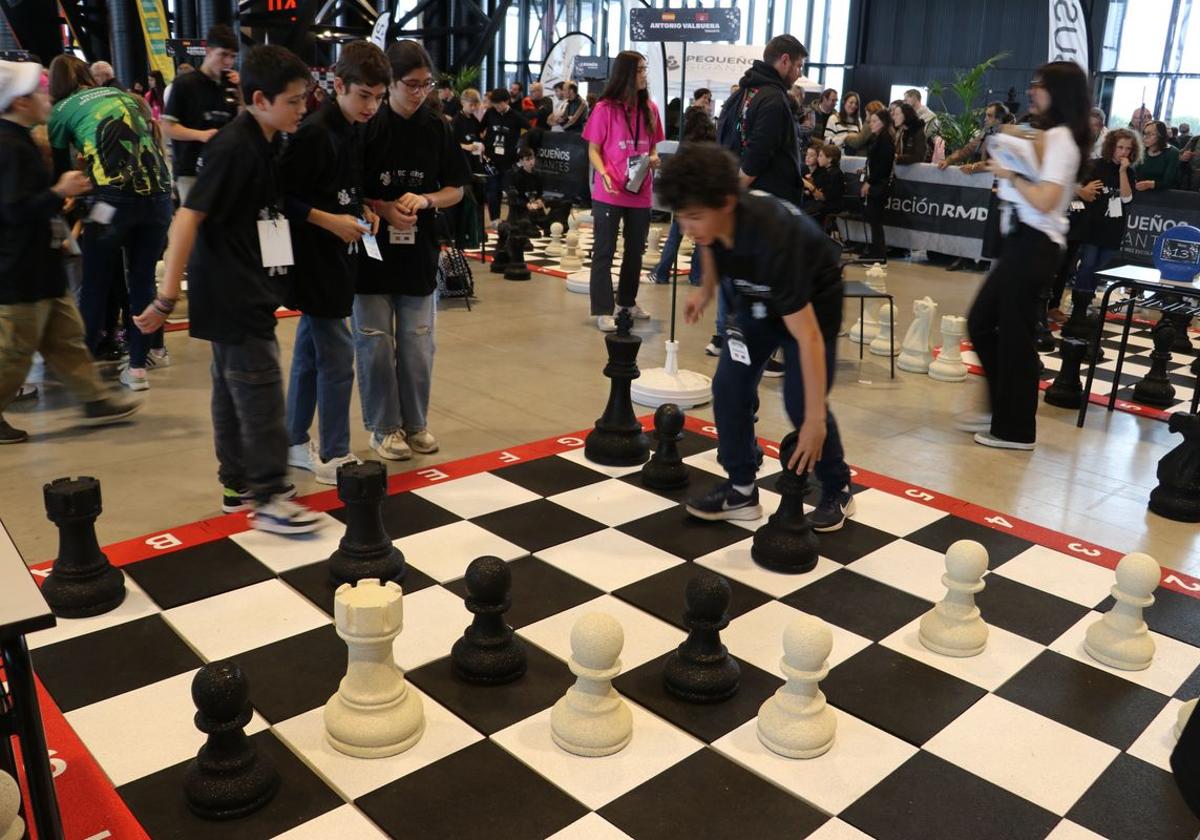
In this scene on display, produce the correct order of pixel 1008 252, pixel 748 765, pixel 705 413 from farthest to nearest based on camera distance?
pixel 705 413, pixel 1008 252, pixel 748 765

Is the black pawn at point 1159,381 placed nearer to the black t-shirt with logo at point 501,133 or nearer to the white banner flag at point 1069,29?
the white banner flag at point 1069,29

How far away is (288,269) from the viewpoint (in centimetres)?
316

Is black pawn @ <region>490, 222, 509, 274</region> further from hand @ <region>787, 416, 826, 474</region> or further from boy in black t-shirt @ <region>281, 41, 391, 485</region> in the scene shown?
hand @ <region>787, 416, 826, 474</region>

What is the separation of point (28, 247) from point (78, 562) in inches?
58.7

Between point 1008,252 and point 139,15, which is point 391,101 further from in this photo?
point 139,15

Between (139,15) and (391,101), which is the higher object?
(139,15)

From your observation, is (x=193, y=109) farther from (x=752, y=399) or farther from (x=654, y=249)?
(x=654, y=249)

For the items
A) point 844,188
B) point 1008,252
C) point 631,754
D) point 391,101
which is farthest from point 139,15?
point 631,754

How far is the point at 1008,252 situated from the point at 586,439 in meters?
1.72

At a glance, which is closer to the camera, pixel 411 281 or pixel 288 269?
pixel 288 269

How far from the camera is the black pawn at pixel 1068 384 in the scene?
462 centimetres

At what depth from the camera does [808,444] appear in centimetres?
262

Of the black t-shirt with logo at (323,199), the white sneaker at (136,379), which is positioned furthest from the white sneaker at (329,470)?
the white sneaker at (136,379)

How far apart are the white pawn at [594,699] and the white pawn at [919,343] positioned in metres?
3.63
